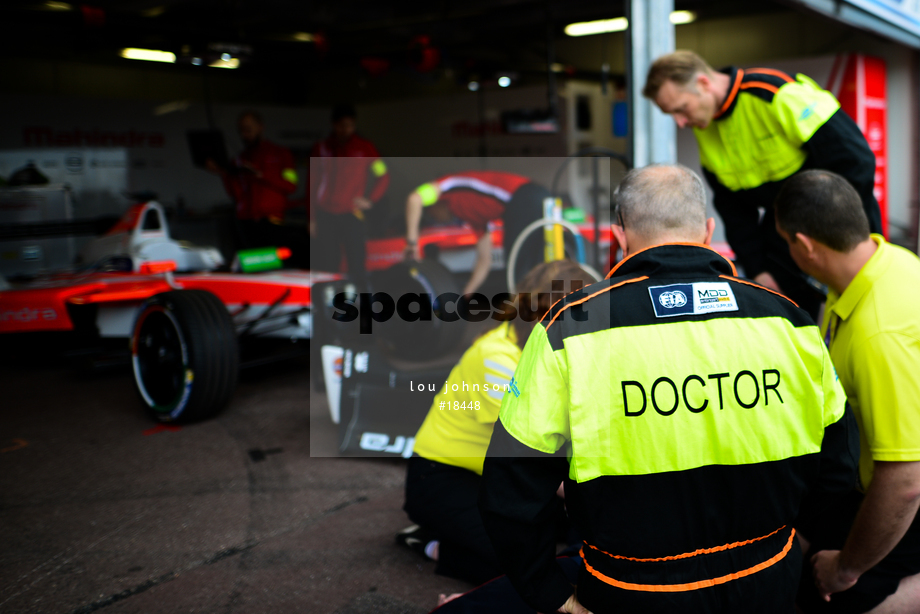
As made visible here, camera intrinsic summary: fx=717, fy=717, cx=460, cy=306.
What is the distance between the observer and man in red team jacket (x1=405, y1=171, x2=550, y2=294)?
15.5 ft

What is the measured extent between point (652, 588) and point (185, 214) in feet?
41.0

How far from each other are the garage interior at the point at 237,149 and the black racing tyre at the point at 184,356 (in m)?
0.16

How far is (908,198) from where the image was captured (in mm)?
9133

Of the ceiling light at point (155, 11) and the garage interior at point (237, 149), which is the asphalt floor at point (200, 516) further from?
the ceiling light at point (155, 11)

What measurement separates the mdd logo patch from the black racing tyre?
298 centimetres

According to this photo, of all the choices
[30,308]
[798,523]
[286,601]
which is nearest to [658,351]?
[798,523]

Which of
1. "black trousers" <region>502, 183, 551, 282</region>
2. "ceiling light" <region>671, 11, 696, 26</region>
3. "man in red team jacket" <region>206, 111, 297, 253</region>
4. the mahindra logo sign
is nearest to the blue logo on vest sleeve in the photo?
"black trousers" <region>502, 183, 551, 282</region>

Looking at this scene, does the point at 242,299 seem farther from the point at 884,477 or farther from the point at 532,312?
the point at 884,477

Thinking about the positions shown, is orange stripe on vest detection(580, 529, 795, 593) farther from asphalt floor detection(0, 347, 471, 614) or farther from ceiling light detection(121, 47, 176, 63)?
ceiling light detection(121, 47, 176, 63)

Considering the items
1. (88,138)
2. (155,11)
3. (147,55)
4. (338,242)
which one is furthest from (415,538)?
(147,55)

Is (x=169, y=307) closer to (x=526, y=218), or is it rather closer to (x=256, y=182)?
(x=526, y=218)

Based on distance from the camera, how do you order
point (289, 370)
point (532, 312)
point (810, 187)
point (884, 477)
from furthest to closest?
point (289, 370) → point (532, 312) → point (810, 187) → point (884, 477)

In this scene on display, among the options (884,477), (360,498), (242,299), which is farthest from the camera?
(242,299)

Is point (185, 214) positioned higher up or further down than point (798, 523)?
higher up
